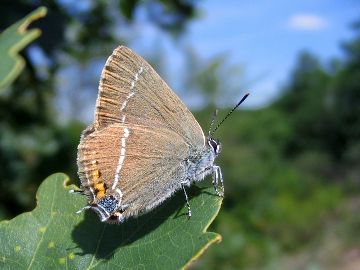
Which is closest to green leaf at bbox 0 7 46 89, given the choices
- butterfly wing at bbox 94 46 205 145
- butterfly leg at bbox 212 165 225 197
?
butterfly wing at bbox 94 46 205 145

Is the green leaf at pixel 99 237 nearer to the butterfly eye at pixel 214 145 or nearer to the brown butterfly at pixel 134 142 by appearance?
the brown butterfly at pixel 134 142

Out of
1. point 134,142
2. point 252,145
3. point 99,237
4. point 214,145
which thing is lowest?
point 252,145

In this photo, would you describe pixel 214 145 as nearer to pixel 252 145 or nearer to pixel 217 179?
pixel 217 179

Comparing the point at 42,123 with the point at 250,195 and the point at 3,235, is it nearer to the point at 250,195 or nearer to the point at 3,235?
the point at 3,235

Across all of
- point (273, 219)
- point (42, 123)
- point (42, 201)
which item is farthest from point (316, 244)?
point (42, 201)

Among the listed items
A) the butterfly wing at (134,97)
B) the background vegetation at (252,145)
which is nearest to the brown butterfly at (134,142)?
the butterfly wing at (134,97)

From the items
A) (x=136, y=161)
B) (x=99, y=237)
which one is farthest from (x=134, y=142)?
(x=99, y=237)
